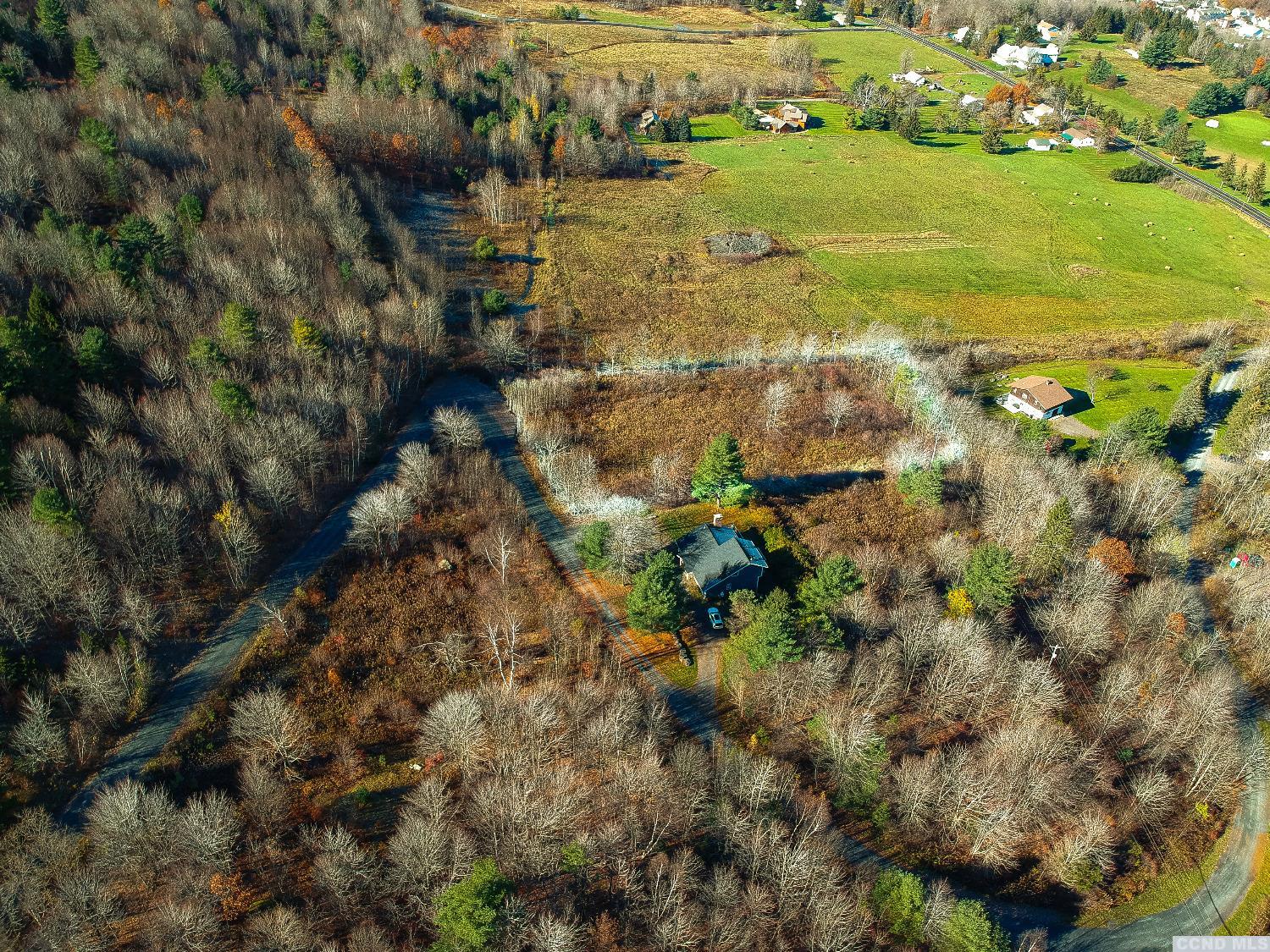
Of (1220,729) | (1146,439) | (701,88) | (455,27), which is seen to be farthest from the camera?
(455,27)

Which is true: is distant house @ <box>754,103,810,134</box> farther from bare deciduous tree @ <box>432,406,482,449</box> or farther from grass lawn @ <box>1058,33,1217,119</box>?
bare deciduous tree @ <box>432,406,482,449</box>

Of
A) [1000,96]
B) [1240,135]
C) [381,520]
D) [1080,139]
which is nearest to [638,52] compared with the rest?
[1000,96]

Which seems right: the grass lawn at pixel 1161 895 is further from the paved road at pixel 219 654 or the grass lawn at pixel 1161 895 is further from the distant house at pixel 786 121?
the distant house at pixel 786 121

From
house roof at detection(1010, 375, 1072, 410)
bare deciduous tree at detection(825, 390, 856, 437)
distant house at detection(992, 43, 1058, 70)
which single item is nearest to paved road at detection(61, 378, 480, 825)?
bare deciduous tree at detection(825, 390, 856, 437)

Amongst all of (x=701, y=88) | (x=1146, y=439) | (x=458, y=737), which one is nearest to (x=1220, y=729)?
(x=1146, y=439)

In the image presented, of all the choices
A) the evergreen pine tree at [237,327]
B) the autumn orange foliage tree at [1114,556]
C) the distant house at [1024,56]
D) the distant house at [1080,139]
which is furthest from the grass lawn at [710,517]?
the distant house at [1024,56]

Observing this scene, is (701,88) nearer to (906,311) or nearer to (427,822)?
(906,311)
